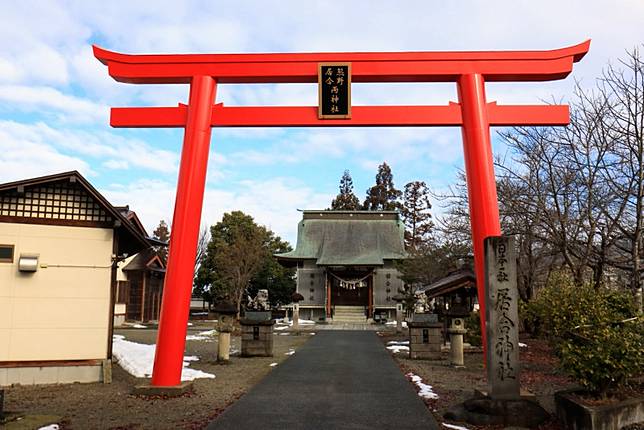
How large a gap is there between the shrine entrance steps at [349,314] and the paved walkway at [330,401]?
21028 millimetres

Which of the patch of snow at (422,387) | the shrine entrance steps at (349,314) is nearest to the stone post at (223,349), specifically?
the patch of snow at (422,387)

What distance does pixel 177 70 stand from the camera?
9.74 meters

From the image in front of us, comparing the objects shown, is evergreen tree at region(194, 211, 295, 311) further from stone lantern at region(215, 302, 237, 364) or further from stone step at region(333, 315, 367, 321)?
stone lantern at region(215, 302, 237, 364)

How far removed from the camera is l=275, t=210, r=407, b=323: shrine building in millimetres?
34594

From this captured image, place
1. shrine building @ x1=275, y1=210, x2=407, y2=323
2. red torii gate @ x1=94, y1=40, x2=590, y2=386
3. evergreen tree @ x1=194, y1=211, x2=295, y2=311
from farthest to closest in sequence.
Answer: shrine building @ x1=275, y1=210, x2=407, y2=323
evergreen tree @ x1=194, y1=211, x2=295, y2=311
red torii gate @ x1=94, y1=40, x2=590, y2=386

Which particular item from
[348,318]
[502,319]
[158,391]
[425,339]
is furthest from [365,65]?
[348,318]

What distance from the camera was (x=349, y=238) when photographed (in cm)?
3772

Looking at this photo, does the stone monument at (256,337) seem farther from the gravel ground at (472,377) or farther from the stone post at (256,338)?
the gravel ground at (472,377)

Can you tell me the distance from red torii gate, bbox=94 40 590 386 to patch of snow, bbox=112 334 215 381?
135 inches

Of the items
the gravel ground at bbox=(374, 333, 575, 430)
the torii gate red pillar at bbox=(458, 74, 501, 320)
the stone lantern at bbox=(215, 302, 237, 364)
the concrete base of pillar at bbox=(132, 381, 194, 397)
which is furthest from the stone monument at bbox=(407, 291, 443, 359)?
the concrete base of pillar at bbox=(132, 381, 194, 397)

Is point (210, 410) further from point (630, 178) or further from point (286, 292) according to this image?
point (286, 292)

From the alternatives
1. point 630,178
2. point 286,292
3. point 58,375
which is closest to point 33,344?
point 58,375

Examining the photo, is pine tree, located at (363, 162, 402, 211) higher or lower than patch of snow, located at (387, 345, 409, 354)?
higher

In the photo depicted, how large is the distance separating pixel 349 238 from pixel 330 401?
29.7 metres
